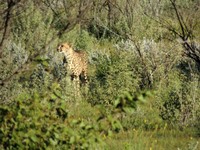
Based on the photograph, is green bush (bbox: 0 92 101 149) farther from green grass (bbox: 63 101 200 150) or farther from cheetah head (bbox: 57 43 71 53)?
cheetah head (bbox: 57 43 71 53)

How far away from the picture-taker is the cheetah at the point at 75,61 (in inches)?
640

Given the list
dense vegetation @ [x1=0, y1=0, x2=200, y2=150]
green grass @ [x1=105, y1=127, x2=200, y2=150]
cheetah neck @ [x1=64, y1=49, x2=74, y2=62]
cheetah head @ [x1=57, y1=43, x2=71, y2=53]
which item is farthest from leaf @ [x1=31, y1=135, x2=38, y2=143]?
cheetah neck @ [x1=64, y1=49, x2=74, y2=62]

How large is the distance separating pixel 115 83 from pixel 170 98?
1.55 meters

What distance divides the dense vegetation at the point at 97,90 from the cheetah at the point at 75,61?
331 millimetres

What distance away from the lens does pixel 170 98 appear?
39.0 ft

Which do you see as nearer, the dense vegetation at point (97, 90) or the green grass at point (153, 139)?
the dense vegetation at point (97, 90)

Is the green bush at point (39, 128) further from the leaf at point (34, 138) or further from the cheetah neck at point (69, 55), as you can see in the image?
the cheetah neck at point (69, 55)

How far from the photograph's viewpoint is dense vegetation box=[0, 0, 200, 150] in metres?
5.76

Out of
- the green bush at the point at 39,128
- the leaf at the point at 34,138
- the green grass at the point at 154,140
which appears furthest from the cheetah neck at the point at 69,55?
the leaf at the point at 34,138

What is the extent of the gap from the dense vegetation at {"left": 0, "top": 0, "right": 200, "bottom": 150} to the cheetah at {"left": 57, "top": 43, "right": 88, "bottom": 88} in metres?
0.33

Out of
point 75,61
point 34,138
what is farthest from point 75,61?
point 34,138

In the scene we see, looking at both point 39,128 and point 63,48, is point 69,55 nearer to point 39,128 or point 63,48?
point 63,48

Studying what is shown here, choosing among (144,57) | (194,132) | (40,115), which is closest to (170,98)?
(194,132)

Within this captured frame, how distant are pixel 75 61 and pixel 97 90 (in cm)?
310
